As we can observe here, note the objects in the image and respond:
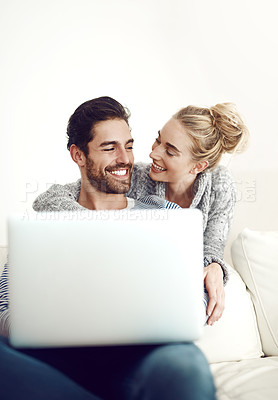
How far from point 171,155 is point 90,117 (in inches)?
14.1

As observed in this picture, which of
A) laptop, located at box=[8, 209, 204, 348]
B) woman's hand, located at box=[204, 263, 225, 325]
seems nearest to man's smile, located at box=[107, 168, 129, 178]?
woman's hand, located at box=[204, 263, 225, 325]

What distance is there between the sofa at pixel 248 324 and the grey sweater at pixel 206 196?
5.0 inches

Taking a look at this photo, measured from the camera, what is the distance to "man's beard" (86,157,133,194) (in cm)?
173

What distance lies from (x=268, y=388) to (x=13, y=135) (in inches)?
66.0

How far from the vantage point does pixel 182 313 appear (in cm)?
87

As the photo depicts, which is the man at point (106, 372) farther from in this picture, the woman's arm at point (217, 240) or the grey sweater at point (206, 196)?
the woman's arm at point (217, 240)

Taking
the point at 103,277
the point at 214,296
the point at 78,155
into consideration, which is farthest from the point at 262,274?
the point at 103,277

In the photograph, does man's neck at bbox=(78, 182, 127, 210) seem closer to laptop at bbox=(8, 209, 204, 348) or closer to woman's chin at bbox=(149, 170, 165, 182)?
woman's chin at bbox=(149, 170, 165, 182)

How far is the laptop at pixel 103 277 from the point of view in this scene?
0.85m

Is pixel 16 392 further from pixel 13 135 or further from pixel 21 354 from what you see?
pixel 13 135

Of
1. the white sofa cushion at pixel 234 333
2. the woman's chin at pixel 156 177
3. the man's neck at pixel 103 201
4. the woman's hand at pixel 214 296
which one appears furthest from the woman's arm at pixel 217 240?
the man's neck at pixel 103 201

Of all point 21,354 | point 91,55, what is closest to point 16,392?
point 21,354

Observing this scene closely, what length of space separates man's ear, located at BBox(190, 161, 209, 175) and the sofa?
324 mm

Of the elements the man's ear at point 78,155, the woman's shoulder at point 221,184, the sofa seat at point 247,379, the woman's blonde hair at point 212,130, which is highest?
the woman's blonde hair at point 212,130
